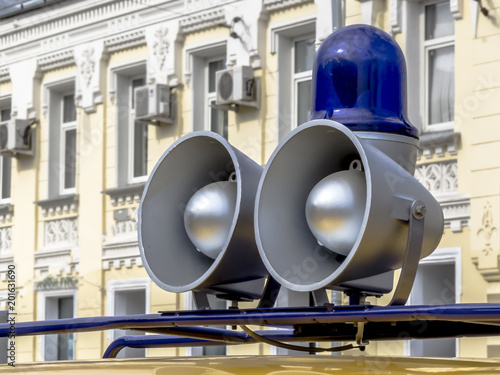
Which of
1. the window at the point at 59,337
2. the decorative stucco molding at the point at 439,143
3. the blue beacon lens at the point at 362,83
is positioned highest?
the decorative stucco molding at the point at 439,143

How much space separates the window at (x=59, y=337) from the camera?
18.6 m

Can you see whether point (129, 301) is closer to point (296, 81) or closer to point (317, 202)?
point (296, 81)

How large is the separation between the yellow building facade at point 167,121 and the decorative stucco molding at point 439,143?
0.02 meters

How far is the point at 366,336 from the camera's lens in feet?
9.27

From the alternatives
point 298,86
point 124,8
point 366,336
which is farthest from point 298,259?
point 124,8

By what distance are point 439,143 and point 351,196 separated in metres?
10.8

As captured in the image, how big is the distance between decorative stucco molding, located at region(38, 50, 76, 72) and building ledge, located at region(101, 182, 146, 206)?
93.0 inches

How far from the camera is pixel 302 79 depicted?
1561 cm

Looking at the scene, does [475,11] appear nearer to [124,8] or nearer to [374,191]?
[124,8]

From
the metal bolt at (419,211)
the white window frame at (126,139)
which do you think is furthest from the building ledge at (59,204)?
the metal bolt at (419,211)

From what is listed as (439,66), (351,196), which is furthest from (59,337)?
(351,196)

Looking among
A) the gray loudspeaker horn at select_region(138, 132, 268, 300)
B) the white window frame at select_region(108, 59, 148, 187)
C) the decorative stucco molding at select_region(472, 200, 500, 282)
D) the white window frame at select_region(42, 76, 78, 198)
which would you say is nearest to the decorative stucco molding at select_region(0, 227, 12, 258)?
the white window frame at select_region(42, 76, 78, 198)

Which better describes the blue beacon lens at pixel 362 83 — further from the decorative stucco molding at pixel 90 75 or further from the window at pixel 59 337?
the window at pixel 59 337

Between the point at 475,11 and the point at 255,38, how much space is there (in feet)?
11.4
